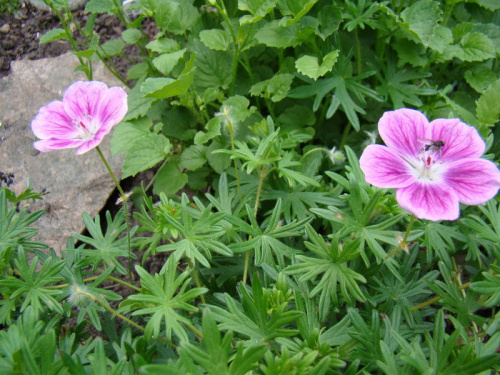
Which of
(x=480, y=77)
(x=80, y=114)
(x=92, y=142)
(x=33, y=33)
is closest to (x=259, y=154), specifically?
(x=92, y=142)

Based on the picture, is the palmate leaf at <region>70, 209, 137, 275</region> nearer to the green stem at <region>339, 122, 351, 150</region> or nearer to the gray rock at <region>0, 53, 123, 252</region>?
the gray rock at <region>0, 53, 123, 252</region>

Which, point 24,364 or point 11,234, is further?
point 11,234

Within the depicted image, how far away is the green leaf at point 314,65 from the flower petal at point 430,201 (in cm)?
100

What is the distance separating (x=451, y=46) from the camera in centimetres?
272

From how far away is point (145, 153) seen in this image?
2.67m

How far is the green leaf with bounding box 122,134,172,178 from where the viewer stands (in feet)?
8.51

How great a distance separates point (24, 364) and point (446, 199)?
1.52 metres

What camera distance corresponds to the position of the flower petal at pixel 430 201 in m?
1.50

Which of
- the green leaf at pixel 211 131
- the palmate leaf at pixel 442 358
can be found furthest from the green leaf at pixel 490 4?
the palmate leaf at pixel 442 358

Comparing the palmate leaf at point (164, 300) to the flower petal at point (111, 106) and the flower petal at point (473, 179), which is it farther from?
the flower petal at point (473, 179)

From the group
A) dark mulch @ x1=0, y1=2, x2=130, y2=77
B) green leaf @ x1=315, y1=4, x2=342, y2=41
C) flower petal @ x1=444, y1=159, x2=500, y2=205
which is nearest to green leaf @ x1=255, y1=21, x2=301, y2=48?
green leaf @ x1=315, y1=4, x2=342, y2=41

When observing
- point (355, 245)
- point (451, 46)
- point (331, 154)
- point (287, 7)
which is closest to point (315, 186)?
point (331, 154)

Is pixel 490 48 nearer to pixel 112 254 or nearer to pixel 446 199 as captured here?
pixel 446 199

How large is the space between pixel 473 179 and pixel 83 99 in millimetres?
1700
